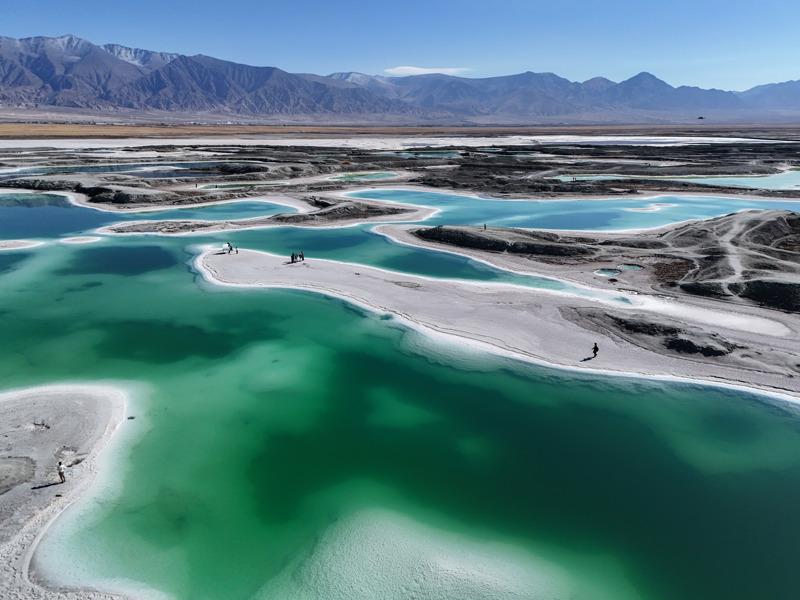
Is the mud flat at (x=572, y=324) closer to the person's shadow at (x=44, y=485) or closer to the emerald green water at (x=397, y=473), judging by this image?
the emerald green water at (x=397, y=473)

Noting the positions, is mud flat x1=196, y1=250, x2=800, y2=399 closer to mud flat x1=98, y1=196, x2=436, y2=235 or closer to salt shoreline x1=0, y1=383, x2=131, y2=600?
salt shoreline x1=0, y1=383, x2=131, y2=600

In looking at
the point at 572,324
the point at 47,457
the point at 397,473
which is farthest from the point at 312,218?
the point at 397,473

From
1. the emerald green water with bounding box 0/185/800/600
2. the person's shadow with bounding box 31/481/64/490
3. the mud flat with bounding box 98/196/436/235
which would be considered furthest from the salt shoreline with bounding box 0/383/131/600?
the mud flat with bounding box 98/196/436/235

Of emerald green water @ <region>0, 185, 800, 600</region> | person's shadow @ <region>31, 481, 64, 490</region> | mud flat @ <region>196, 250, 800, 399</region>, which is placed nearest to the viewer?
emerald green water @ <region>0, 185, 800, 600</region>

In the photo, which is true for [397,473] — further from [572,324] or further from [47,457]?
[572,324]

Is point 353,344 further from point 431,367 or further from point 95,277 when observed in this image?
point 95,277

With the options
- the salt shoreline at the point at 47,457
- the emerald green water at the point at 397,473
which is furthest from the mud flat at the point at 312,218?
the salt shoreline at the point at 47,457

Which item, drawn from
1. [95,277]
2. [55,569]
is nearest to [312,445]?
[55,569]
